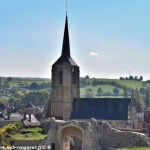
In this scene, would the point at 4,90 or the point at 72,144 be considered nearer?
the point at 72,144

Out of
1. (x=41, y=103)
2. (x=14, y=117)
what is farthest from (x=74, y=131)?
(x=41, y=103)

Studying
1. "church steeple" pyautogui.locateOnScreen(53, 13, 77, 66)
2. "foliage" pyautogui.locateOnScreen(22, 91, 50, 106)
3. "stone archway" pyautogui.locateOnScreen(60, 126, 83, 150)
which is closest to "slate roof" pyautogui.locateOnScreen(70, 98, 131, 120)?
"church steeple" pyautogui.locateOnScreen(53, 13, 77, 66)

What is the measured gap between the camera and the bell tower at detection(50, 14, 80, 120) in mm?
58844

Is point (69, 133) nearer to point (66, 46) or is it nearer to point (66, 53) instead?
point (66, 53)

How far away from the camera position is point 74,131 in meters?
43.9

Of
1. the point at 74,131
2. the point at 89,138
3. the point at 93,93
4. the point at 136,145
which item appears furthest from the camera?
the point at 93,93

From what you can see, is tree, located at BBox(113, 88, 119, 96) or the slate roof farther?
tree, located at BBox(113, 88, 119, 96)

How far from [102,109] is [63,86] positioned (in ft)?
19.9

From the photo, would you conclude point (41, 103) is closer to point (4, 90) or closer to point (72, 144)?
point (4, 90)

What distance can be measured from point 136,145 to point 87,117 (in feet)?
61.9

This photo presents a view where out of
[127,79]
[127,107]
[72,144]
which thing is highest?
[127,79]

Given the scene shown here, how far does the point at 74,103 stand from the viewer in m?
58.5

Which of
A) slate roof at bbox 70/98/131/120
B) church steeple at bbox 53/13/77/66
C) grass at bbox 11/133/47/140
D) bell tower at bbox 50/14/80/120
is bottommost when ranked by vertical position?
grass at bbox 11/133/47/140

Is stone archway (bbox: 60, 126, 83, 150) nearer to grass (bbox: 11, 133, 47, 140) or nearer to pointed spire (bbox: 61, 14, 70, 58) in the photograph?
grass (bbox: 11, 133, 47, 140)
